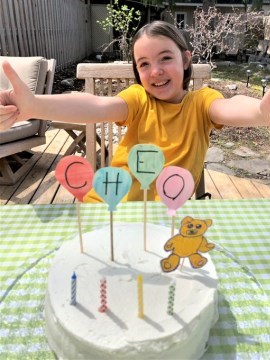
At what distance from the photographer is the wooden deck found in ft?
9.16

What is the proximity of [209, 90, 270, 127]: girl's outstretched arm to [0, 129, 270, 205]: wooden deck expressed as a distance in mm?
1432

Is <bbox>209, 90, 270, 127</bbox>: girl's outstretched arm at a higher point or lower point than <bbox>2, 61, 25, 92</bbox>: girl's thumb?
lower

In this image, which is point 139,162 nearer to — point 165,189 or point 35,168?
point 165,189

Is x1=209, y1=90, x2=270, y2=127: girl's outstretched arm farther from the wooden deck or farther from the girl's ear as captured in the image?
the wooden deck

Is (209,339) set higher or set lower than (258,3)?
lower

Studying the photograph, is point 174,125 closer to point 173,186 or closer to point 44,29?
point 173,186

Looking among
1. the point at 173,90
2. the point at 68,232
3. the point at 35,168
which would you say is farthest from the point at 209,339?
the point at 35,168

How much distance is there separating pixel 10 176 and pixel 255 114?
7.48 ft

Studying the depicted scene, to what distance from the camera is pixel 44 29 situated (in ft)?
24.2

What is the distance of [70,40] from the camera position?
9.88 m

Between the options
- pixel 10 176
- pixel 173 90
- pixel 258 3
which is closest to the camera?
pixel 173 90

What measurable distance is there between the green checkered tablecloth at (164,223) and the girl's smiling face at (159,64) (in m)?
0.50

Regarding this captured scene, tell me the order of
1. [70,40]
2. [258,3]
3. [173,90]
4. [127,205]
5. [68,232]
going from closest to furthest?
[68,232] < [127,205] < [173,90] < [70,40] < [258,3]

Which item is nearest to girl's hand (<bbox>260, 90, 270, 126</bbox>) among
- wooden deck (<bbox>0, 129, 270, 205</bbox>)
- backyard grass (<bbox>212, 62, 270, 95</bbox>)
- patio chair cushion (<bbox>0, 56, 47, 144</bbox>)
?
wooden deck (<bbox>0, 129, 270, 205</bbox>)
